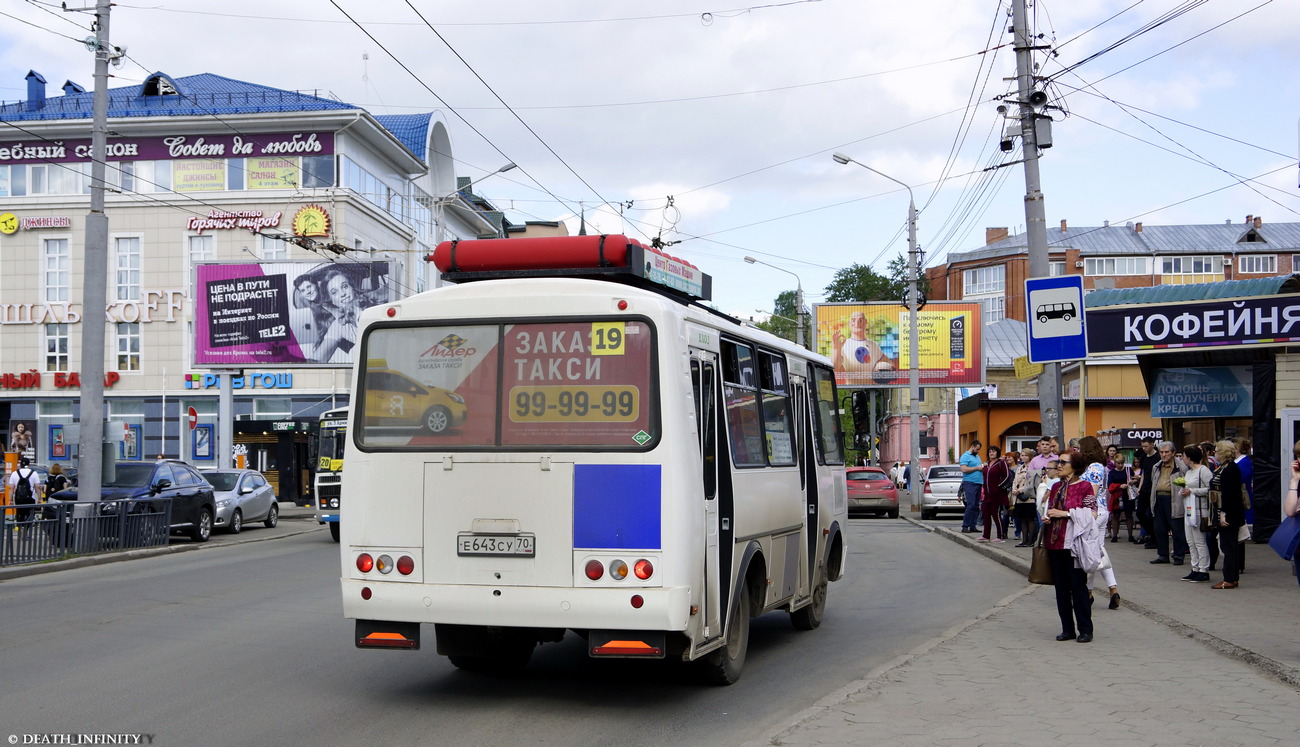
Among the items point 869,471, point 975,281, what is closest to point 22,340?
point 869,471

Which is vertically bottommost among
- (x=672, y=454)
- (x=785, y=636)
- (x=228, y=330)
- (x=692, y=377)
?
(x=785, y=636)

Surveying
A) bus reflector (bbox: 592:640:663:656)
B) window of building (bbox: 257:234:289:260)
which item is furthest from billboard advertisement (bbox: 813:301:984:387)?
bus reflector (bbox: 592:640:663:656)

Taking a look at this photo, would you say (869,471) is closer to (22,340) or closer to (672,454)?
(672,454)

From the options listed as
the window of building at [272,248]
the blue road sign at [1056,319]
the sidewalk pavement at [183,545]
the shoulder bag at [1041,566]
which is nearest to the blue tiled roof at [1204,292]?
the blue road sign at [1056,319]

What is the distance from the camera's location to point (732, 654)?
8.75m

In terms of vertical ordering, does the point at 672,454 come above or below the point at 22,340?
below

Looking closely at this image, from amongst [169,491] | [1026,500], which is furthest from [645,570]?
[169,491]

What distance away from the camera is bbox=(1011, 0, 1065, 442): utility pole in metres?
16.2

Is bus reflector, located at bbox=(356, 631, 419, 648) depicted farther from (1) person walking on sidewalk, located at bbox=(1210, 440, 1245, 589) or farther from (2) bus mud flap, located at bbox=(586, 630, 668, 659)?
(1) person walking on sidewalk, located at bbox=(1210, 440, 1245, 589)

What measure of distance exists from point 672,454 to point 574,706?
186 cm

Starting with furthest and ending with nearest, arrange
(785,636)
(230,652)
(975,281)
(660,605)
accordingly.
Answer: (975,281) < (785,636) < (230,652) < (660,605)

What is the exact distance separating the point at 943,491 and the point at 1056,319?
20.2 meters

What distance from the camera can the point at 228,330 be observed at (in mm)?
36812

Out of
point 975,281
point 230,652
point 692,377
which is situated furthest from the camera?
point 975,281
